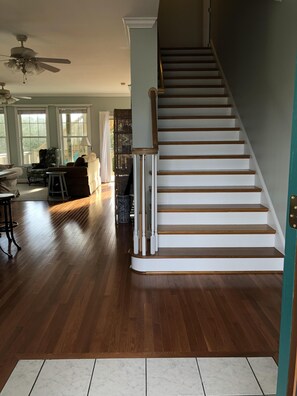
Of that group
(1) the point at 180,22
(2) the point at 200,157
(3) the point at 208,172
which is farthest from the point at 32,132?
(3) the point at 208,172

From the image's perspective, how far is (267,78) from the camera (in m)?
3.36

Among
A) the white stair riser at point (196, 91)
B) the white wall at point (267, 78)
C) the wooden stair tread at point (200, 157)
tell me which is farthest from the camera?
the white stair riser at point (196, 91)

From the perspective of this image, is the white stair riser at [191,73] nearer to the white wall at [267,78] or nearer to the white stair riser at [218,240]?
the white wall at [267,78]

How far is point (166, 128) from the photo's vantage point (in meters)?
4.34

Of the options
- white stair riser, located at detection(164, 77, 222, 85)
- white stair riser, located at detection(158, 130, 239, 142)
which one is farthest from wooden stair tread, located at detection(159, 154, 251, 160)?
white stair riser, located at detection(164, 77, 222, 85)

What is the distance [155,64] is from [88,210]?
10.7 feet

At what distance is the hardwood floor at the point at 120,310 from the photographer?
6.40 feet

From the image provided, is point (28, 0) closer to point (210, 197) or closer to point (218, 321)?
point (210, 197)

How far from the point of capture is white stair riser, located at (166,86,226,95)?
5051mm

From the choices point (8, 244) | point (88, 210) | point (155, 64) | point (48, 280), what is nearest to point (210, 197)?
point (155, 64)

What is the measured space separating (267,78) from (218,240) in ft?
5.75

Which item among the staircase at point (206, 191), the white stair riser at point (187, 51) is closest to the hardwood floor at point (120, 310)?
the staircase at point (206, 191)

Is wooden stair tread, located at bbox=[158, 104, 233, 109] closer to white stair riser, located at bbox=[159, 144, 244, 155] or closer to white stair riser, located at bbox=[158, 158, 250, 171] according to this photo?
white stair riser, located at bbox=[159, 144, 244, 155]

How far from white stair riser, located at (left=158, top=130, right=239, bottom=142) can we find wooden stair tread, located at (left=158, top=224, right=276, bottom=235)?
139 cm
